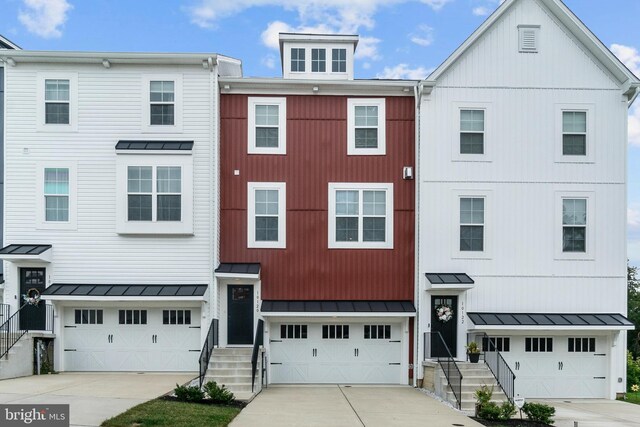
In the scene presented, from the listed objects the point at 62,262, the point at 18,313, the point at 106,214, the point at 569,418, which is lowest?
the point at 569,418

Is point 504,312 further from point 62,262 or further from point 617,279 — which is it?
point 62,262

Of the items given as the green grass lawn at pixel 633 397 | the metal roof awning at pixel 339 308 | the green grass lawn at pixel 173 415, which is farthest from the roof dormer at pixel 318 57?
the green grass lawn at pixel 633 397

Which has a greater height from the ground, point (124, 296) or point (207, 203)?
point (207, 203)

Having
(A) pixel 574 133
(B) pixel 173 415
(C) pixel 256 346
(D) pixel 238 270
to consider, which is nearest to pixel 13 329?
(D) pixel 238 270

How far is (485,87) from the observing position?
749 inches

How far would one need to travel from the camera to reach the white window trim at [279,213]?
19.1 meters

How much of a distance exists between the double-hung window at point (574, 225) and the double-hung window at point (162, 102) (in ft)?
40.9

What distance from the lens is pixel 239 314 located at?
18.9m

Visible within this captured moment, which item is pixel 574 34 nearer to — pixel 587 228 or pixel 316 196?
pixel 587 228

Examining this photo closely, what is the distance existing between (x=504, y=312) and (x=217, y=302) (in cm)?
873

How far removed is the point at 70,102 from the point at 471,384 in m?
14.3

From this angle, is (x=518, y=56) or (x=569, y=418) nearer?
(x=569, y=418)

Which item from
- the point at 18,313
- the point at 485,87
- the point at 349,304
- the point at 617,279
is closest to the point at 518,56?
the point at 485,87

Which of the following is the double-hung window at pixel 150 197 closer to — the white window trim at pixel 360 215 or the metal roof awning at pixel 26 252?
the metal roof awning at pixel 26 252
